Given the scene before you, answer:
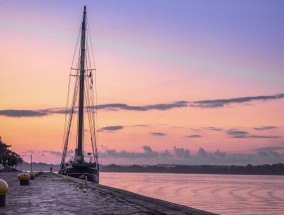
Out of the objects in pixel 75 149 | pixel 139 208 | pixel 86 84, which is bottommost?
pixel 139 208

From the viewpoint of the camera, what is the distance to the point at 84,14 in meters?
82.3

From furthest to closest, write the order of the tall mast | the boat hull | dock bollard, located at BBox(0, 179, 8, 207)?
the tall mast < the boat hull < dock bollard, located at BBox(0, 179, 8, 207)

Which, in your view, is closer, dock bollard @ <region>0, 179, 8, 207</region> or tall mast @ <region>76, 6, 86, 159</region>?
dock bollard @ <region>0, 179, 8, 207</region>

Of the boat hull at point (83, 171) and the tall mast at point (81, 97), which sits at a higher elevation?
the tall mast at point (81, 97)

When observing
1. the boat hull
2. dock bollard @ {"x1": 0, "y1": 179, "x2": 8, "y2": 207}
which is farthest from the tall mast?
dock bollard @ {"x1": 0, "y1": 179, "x2": 8, "y2": 207}

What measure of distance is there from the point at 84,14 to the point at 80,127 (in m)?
20.3

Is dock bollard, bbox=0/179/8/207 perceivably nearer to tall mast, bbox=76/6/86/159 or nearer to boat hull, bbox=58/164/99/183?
boat hull, bbox=58/164/99/183

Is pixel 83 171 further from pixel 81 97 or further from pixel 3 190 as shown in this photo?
pixel 3 190

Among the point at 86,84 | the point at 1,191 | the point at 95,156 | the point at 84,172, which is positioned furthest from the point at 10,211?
the point at 86,84

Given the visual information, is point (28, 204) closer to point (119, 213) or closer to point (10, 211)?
point (10, 211)

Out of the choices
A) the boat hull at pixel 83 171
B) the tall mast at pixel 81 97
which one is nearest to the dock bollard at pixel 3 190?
the boat hull at pixel 83 171

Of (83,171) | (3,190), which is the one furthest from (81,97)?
(3,190)

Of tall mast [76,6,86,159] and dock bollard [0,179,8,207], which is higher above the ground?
tall mast [76,6,86,159]

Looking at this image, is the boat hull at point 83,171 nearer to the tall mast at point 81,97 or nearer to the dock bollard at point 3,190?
the tall mast at point 81,97
